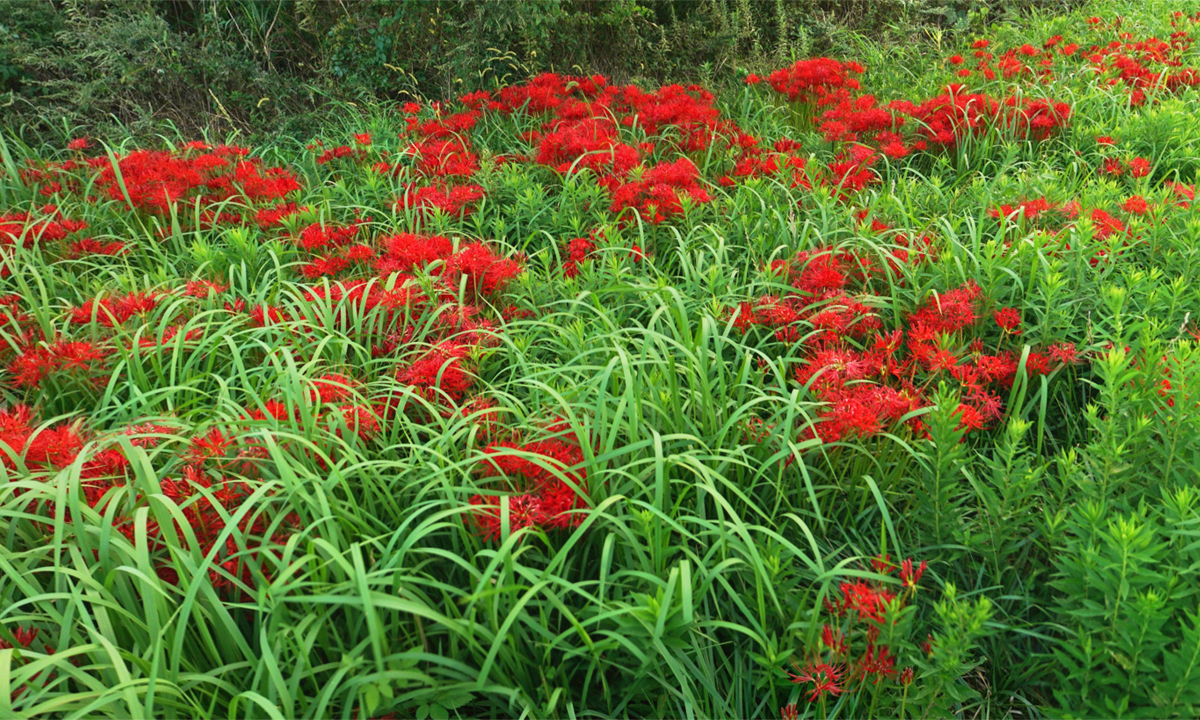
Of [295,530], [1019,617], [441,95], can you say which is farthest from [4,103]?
[1019,617]

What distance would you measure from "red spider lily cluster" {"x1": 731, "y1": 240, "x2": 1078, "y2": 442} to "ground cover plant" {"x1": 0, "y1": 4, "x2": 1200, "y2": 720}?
0.02m

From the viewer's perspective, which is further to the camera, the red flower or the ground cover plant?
the red flower

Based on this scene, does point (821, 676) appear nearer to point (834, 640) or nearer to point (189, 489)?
point (834, 640)

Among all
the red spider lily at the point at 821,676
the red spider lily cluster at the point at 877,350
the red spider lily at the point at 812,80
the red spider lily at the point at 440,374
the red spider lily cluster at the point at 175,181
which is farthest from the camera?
the red spider lily at the point at 812,80

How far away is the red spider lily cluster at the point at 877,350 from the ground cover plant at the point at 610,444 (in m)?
0.02

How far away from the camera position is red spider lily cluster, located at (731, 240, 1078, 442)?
181 cm

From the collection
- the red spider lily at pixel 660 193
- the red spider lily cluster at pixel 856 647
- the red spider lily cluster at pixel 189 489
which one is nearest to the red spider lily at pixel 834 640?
the red spider lily cluster at pixel 856 647

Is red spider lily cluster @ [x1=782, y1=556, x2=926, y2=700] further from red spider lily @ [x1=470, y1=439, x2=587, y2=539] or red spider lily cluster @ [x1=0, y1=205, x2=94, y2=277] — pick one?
red spider lily cluster @ [x1=0, y1=205, x2=94, y2=277]

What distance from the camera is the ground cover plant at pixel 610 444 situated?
4.67ft

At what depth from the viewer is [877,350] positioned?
6.73 feet

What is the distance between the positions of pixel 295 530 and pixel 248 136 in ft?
14.5

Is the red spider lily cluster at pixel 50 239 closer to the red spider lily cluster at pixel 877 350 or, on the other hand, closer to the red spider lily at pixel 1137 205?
the red spider lily cluster at pixel 877 350

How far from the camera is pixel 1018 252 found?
8.00 ft

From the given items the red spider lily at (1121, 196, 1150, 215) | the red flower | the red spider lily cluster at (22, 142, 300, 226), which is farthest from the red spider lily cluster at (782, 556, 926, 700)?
the red spider lily cluster at (22, 142, 300, 226)
